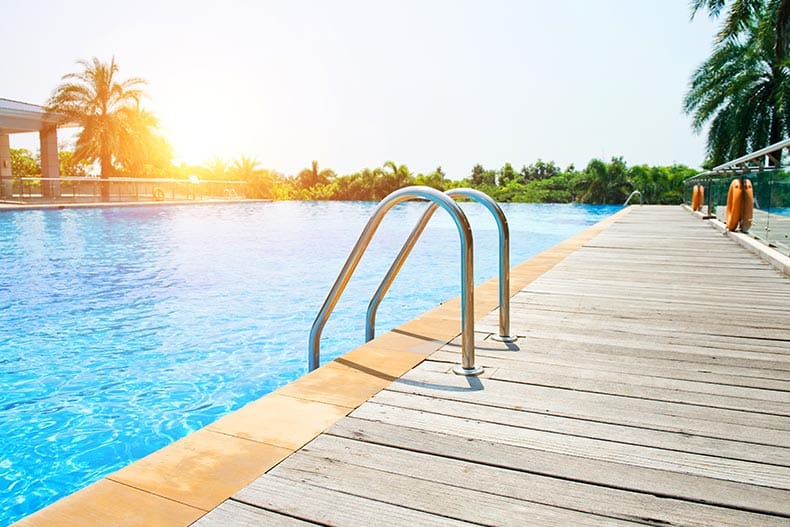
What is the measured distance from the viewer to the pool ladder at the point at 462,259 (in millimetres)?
2246

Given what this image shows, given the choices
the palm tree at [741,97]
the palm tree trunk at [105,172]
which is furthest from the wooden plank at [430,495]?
the palm tree trunk at [105,172]

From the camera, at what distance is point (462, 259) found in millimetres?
2273

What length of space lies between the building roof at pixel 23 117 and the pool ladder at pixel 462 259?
2707 cm

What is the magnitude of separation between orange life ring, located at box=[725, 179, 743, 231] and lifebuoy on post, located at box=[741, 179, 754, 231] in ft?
0.24

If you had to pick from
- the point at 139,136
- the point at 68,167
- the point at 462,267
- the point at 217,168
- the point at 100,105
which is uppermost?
the point at 100,105

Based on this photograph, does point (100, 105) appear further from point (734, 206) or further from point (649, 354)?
point (649, 354)

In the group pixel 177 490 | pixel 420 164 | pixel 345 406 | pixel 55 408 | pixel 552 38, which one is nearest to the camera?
pixel 177 490

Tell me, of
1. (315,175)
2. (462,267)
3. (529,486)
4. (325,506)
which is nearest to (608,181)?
(315,175)

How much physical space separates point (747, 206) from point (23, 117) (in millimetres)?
28324

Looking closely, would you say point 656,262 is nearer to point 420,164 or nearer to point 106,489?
point 106,489

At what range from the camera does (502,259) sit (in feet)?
9.11

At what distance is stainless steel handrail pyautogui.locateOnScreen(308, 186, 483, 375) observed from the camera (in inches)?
87.8

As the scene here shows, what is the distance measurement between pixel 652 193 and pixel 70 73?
33.2 meters

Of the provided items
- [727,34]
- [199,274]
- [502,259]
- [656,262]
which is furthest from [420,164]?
[502,259]
